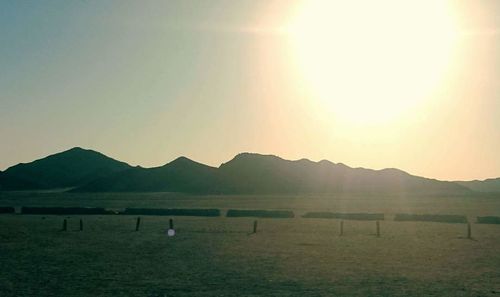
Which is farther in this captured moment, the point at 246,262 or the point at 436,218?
the point at 436,218

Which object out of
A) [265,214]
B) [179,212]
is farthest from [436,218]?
[179,212]

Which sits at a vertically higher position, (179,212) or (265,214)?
(179,212)

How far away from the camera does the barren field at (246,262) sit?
24547mm

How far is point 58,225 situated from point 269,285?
36.8 m

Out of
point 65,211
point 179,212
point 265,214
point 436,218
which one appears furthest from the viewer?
point 65,211

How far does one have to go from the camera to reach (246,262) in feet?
105

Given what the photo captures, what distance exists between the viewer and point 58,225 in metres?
57.0

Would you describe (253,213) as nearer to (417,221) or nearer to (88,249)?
(417,221)

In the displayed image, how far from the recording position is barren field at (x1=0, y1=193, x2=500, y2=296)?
24547 millimetres

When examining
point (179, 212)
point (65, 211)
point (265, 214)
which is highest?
point (65, 211)

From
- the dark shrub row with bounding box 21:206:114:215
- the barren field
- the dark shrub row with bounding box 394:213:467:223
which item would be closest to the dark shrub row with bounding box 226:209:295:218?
the dark shrub row with bounding box 394:213:467:223

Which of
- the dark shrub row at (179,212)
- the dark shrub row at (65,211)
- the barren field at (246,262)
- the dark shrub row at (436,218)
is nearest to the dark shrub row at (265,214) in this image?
the dark shrub row at (179,212)

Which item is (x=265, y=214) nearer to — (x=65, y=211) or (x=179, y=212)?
(x=179, y=212)

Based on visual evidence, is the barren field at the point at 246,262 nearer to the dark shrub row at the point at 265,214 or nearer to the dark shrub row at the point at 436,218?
the dark shrub row at the point at 436,218
